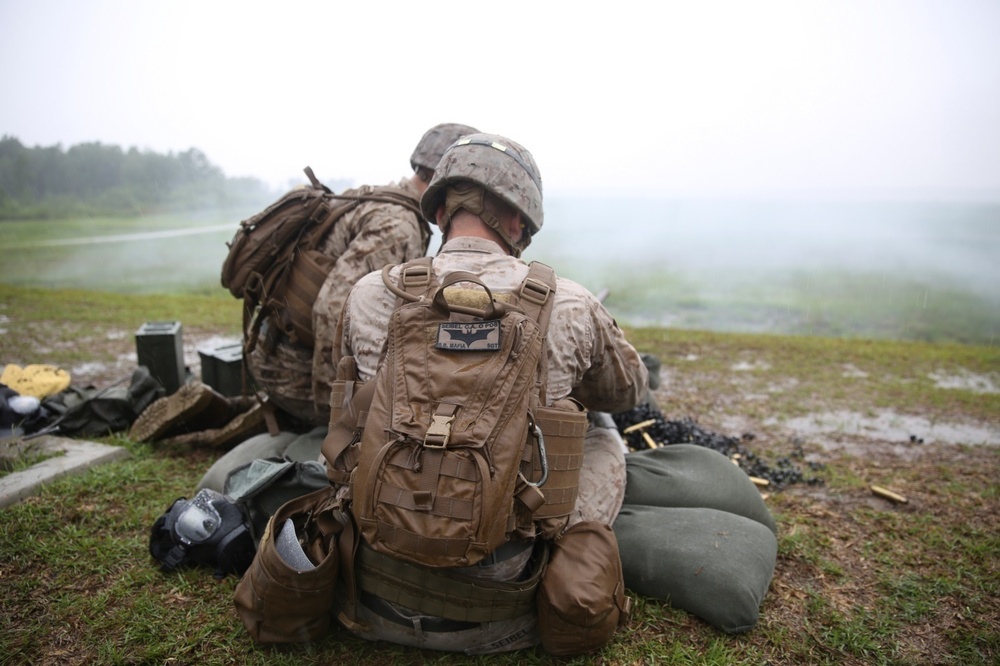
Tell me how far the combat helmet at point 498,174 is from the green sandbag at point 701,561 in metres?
1.48

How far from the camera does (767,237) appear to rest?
26547 millimetres

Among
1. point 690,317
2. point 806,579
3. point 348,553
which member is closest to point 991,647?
point 806,579

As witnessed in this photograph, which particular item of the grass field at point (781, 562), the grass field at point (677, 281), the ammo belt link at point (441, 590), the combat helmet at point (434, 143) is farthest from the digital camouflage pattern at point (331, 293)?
the grass field at point (677, 281)

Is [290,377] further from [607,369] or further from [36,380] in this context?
[36,380]

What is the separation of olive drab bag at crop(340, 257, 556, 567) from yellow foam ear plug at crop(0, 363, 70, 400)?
4.01m

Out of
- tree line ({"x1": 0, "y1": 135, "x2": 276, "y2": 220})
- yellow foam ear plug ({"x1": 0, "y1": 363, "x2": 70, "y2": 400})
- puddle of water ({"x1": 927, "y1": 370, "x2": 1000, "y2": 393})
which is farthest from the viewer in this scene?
tree line ({"x1": 0, "y1": 135, "x2": 276, "y2": 220})

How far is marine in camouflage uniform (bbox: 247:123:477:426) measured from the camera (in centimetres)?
385

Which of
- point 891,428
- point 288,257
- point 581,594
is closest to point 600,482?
point 581,594

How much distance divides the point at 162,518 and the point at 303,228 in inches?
74.4

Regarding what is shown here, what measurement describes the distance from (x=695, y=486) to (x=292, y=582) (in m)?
2.12

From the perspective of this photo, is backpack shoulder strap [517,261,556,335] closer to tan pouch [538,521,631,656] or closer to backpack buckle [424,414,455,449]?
backpack buckle [424,414,455,449]

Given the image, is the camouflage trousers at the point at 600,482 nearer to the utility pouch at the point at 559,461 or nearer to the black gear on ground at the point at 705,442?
the utility pouch at the point at 559,461

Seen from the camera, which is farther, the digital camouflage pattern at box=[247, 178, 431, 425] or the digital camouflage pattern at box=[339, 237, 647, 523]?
the digital camouflage pattern at box=[247, 178, 431, 425]

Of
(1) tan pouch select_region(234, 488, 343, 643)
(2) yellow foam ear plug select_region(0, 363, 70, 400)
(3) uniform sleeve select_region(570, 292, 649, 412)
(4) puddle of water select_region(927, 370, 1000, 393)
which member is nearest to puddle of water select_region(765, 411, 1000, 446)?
(4) puddle of water select_region(927, 370, 1000, 393)
